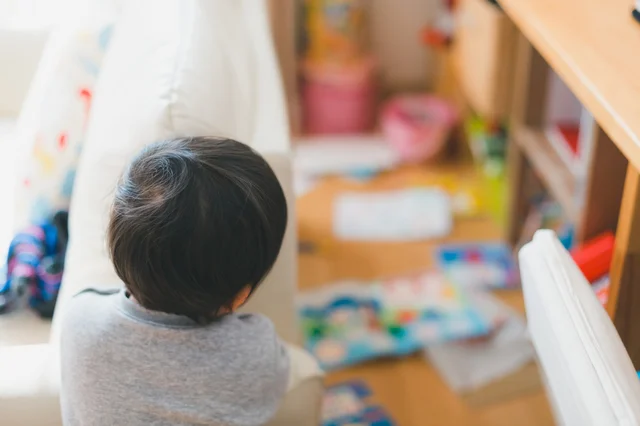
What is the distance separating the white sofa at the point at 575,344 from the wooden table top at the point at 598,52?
7.3 inches

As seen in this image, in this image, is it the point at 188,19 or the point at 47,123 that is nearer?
the point at 188,19

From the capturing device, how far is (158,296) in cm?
87

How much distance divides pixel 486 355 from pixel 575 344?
1045 millimetres

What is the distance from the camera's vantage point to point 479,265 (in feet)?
6.77

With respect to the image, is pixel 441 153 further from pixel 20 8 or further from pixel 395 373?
pixel 20 8

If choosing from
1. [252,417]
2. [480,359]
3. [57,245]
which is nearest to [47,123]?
[57,245]

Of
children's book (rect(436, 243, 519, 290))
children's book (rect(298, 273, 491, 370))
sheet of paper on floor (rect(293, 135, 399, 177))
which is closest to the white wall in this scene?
sheet of paper on floor (rect(293, 135, 399, 177))

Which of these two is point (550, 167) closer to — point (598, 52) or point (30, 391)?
point (598, 52)

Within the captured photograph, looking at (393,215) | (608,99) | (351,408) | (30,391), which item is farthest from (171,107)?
(393,215)

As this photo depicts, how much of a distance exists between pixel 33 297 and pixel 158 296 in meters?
0.43

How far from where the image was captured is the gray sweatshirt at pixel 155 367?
90 centimetres

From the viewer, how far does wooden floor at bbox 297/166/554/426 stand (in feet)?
5.39

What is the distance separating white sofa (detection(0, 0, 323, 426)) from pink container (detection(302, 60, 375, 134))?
52.1 inches

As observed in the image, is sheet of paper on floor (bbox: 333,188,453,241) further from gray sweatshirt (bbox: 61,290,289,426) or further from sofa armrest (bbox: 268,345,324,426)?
gray sweatshirt (bbox: 61,290,289,426)
